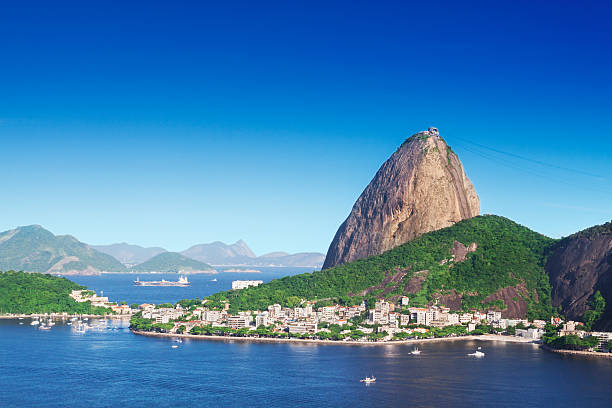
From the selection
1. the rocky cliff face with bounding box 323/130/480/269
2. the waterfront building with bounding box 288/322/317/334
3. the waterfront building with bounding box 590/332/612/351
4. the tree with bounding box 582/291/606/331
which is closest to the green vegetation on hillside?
the waterfront building with bounding box 288/322/317/334

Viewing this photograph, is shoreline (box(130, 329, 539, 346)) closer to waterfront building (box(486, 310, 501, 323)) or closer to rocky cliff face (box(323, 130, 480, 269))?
waterfront building (box(486, 310, 501, 323))

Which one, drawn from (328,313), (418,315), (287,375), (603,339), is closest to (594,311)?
(603,339)

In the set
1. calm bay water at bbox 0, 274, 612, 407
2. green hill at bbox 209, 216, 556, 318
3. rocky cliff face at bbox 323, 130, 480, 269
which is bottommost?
calm bay water at bbox 0, 274, 612, 407

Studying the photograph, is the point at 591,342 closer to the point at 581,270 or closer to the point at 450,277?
the point at 581,270

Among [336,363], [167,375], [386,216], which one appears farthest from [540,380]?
[386,216]

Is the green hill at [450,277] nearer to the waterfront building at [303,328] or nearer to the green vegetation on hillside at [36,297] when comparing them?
the waterfront building at [303,328]

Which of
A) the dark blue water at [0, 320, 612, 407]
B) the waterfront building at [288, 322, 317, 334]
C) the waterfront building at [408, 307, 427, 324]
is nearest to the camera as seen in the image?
the dark blue water at [0, 320, 612, 407]
